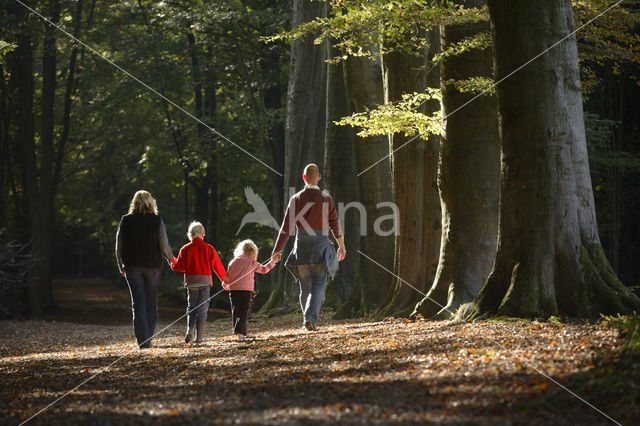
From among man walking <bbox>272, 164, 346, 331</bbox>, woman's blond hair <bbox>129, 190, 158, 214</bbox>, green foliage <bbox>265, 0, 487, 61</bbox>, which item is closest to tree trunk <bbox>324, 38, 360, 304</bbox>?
green foliage <bbox>265, 0, 487, 61</bbox>

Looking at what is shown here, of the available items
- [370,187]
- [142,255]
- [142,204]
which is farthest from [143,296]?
[370,187]

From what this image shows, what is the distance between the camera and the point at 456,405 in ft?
16.2

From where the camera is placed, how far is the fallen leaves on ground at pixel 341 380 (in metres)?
4.89

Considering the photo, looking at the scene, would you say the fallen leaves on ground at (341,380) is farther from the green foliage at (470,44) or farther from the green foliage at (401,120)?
the green foliage at (470,44)

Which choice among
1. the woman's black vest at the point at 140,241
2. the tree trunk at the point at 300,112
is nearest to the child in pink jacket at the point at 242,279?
the woman's black vest at the point at 140,241

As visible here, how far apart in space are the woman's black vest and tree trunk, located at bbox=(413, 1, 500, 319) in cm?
372

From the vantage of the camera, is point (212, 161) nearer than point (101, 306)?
Yes

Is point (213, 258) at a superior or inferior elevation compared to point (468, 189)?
inferior

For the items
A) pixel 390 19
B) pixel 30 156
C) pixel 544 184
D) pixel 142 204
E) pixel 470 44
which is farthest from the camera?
pixel 30 156

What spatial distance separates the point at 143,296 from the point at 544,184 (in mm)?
5129

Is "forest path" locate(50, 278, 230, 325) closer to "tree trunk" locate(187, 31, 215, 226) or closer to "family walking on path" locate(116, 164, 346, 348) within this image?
"tree trunk" locate(187, 31, 215, 226)

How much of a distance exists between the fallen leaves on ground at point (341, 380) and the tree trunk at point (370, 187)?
15.1 feet

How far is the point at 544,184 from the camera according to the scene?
8109 mm

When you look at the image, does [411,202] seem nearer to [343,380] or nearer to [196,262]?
[196,262]
